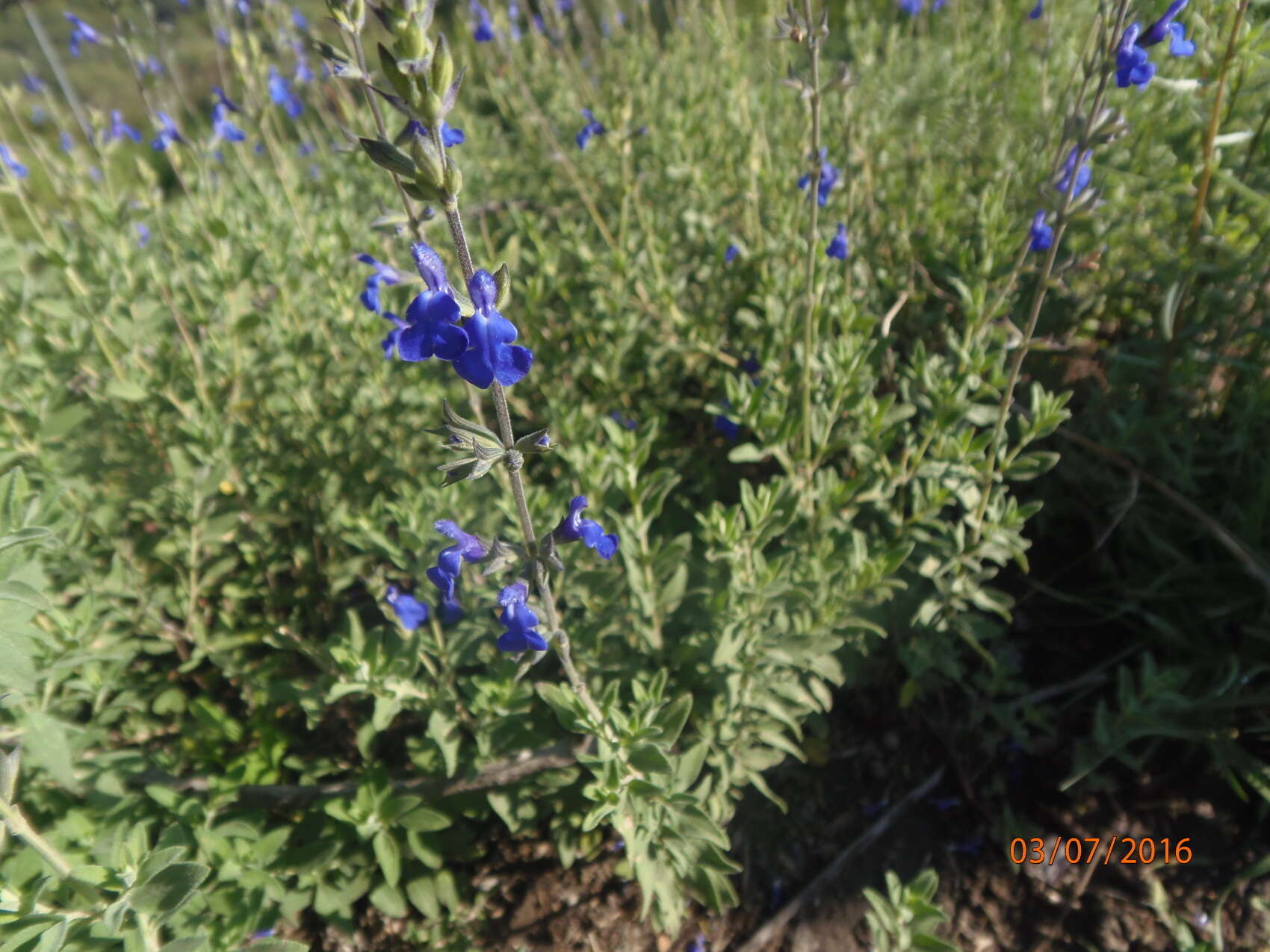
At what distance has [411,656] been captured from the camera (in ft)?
7.76

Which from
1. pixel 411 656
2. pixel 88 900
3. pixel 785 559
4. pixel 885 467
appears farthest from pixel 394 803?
pixel 885 467

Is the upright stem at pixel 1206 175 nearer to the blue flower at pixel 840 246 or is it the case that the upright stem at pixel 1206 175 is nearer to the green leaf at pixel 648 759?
the blue flower at pixel 840 246

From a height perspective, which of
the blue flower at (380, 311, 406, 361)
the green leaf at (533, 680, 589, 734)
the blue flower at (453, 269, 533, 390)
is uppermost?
the blue flower at (453, 269, 533, 390)

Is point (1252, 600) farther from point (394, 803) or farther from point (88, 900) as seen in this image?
point (88, 900)

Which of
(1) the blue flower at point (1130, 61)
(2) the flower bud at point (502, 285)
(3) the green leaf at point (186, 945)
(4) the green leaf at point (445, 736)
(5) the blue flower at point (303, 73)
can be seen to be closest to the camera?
(2) the flower bud at point (502, 285)

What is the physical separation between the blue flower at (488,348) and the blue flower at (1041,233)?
80.6 inches

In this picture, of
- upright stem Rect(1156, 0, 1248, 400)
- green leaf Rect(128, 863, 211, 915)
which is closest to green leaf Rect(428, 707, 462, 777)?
green leaf Rect(128, 863, 211, 915)

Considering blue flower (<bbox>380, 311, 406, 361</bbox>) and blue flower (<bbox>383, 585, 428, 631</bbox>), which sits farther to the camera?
blue flower (<bbox>380, 311, 406, 361</bbox>)

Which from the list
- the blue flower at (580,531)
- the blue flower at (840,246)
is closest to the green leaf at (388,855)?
the blue flower at (580,531)

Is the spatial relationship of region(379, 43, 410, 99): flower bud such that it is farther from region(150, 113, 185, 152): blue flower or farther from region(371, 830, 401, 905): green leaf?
region(150, 113, 185, 152): blue flower

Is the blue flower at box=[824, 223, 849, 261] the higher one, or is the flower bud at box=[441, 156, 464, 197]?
the flower bud at box=[441, 156, 464, 197]
